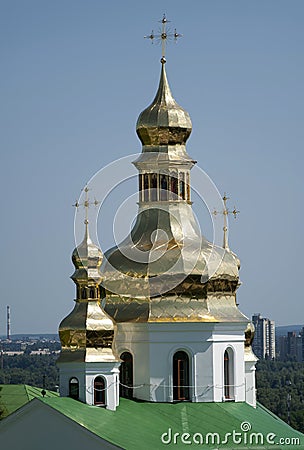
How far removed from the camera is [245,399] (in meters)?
33.0

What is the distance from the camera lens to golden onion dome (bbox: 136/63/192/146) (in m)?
33.3

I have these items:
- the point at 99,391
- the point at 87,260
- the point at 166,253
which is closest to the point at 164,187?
the point at 166,253

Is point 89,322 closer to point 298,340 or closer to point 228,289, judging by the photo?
point 228,289

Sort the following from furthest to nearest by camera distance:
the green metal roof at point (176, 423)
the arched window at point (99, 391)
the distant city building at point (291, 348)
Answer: the distant city building at point (291, 348) → the arched window at point (99, 391) → the green metal roof at point (176, 423)

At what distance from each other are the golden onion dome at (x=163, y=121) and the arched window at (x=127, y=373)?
5244mm

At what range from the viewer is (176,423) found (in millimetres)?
29828

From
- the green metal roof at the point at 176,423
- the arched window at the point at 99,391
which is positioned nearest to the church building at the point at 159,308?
the arched window at the point at 99,391

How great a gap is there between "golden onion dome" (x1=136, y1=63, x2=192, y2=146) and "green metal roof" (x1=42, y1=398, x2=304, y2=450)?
6.44m

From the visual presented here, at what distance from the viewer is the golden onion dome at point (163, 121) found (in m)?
33.3

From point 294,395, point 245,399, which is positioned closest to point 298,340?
point 294,395

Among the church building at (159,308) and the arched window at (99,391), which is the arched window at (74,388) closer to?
the church building at (159,308)

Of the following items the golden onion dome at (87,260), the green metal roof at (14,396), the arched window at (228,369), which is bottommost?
the green metal roof at (14,396)

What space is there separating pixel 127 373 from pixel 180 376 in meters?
1.18

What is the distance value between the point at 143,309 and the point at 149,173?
3.60 m
